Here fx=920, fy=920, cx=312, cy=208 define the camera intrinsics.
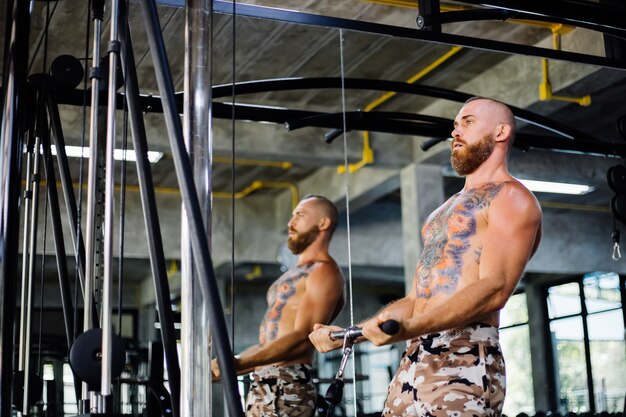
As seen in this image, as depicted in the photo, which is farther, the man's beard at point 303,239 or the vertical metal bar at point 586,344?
the vertical metal bar at point 586,344

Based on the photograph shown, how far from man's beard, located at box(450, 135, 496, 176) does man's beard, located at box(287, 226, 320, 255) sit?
1.63 m

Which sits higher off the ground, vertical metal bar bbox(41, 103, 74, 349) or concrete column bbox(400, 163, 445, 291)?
concrete column bbox(400, 163, 445, 291)

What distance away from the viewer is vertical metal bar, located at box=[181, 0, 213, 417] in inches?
95.6

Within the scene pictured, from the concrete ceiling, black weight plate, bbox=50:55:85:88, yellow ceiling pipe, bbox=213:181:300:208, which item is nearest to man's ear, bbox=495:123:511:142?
the concrete ceiling

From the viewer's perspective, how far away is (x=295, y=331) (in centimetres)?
399

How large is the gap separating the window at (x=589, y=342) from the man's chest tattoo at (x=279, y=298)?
8.42 meters

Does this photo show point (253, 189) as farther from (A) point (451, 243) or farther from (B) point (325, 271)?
(A) point (451, 243)

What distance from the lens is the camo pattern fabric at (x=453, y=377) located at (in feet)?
8.55

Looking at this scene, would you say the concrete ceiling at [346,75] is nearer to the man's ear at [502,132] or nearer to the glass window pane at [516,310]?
the man's ear at [502,132]

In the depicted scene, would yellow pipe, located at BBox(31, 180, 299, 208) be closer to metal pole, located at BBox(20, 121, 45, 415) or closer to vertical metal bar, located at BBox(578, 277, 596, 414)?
vertical metal bar, located at BBox(578, 277, 596, 414)

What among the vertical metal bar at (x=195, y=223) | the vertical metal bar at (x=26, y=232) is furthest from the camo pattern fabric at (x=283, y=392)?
the vertical metal bar at (x=195, y=223)

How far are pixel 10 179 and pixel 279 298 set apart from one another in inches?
79.3

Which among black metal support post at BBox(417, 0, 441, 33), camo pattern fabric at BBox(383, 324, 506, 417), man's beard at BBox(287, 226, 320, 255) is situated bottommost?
camo pattern fabric at BBox(383, 324, 506, 417)

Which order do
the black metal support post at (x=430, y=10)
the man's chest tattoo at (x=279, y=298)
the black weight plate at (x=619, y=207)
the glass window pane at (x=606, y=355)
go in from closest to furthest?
1. the black metal support post at (x=430, y=10)
2. the man's chest tattoo at (x=279, y=298)
3. the black weight plate at (x=619, y=207)
4. the glass window pane at (x=606, y=355)
